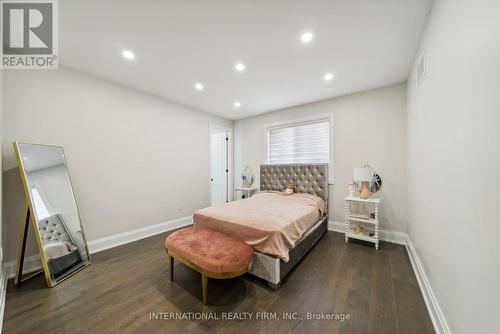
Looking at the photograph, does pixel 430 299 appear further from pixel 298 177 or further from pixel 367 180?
pixel 298 177

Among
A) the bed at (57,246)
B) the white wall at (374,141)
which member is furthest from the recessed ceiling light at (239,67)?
the bed at (57,246)

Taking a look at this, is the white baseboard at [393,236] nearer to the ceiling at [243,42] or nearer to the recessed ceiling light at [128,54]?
the ceiling at [243,42]

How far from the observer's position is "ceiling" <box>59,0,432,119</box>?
60.6 inches

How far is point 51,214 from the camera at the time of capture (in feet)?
6.86

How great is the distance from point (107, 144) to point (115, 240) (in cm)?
156

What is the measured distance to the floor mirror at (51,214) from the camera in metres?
1.91

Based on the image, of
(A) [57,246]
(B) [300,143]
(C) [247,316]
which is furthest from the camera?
(B) [300,143]

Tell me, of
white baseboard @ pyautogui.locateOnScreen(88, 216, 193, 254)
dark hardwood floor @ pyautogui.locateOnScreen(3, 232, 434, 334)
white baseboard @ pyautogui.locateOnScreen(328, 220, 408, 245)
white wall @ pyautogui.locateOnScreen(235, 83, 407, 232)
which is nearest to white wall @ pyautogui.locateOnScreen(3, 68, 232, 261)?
white baseboard @ pyautogui.locateOnScreen(88, 216, 193, 254)

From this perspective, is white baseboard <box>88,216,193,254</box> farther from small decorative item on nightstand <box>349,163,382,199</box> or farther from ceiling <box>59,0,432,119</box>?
small decorative item on nightstand <box>349,163,382,199</box>

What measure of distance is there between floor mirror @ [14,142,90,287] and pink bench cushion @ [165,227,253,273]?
1.35 metres

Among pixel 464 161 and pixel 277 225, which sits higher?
pixel 464 161

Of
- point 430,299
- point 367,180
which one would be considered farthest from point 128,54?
point 430,299

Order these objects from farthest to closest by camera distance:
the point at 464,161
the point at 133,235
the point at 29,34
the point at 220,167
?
the point at 220,167 → the point at 133,235 → the point at 29,34 → the point at 464,161

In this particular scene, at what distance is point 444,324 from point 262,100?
366cm
